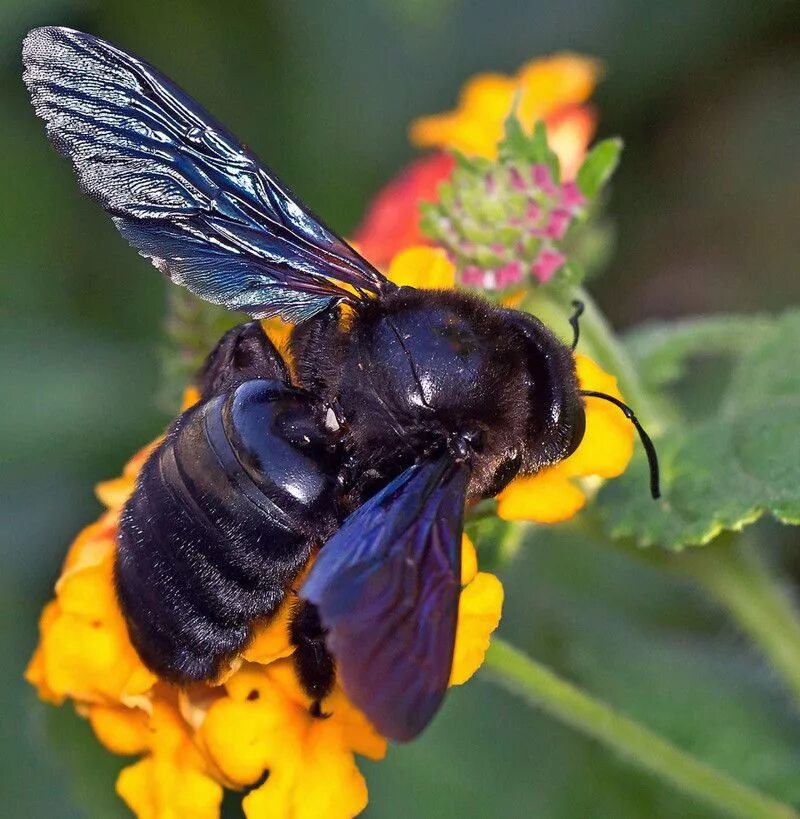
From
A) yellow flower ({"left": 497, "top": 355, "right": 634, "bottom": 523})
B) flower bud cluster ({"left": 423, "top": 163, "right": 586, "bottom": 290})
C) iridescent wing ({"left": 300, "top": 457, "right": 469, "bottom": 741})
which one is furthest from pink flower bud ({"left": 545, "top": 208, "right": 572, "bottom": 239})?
iridescent wing ({"left": 300, "top": 457, "right": 469, "bottom": 741})

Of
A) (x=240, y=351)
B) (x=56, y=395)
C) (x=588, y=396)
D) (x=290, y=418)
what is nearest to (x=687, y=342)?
(x=588, y=396)

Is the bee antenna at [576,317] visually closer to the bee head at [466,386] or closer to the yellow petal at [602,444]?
the yellow petal at [602,444]

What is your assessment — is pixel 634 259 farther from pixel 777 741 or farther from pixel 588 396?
pixel 588 396

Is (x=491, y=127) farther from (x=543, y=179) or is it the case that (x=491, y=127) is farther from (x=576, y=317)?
(x=576, y=317)

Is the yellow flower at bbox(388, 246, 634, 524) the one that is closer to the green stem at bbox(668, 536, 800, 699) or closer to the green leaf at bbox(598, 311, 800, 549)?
the green leaf at bbox(598, 311, 800, 549)

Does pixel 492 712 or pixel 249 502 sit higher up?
pixel 249 502

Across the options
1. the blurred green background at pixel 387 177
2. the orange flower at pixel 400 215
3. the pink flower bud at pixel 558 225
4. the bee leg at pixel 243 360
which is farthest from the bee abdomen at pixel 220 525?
the blurred green background at pixel 387 177

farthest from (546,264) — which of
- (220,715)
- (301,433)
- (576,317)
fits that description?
(220,715)
